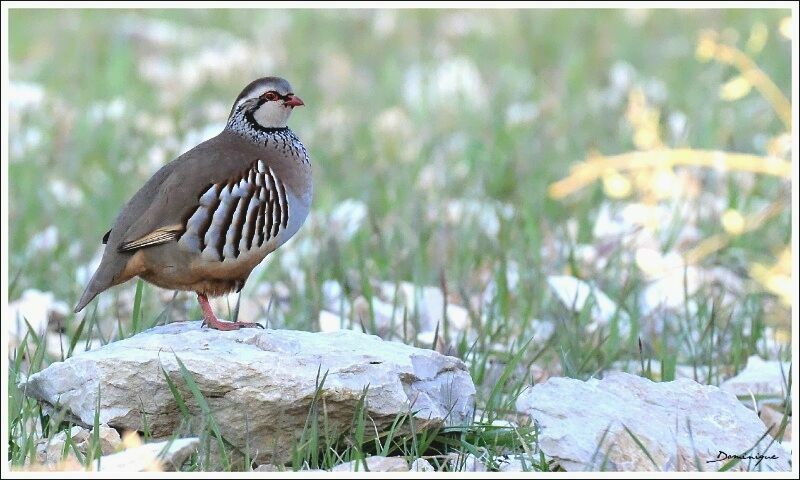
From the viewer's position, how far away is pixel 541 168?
691 centimetres

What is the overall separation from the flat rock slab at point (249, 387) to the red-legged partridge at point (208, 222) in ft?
1.24

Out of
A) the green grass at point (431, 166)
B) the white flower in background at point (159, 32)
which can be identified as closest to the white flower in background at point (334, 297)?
the green grass at point (431, 166)

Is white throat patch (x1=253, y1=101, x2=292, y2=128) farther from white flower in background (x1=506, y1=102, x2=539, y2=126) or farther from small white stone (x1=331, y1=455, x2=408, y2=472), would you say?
white flower in background (x1=506, y1=102, x2=539, y2=126)

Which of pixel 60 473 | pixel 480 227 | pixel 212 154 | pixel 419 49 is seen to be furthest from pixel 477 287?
pixel 419 49

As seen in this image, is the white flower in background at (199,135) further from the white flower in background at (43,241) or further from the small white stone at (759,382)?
the small white stone at (759,382)

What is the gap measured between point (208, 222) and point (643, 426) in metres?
1.25

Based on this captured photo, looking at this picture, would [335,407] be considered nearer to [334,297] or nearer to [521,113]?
[334,297]

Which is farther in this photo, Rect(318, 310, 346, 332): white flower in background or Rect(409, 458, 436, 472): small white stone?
Rect(318, 310, 346, 332): white flower in background

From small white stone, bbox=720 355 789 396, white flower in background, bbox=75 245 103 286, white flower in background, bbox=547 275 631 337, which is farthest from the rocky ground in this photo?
white flower in background, bbox=75 245 103 286

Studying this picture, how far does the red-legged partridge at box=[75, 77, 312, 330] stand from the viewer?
11.7ft

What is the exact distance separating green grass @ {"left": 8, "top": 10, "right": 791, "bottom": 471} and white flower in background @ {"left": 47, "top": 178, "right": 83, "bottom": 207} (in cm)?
2

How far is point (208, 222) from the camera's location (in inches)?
140

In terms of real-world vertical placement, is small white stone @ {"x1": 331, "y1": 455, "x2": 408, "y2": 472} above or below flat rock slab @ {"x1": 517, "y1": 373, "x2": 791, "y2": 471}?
below

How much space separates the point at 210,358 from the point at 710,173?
14.2 ft
